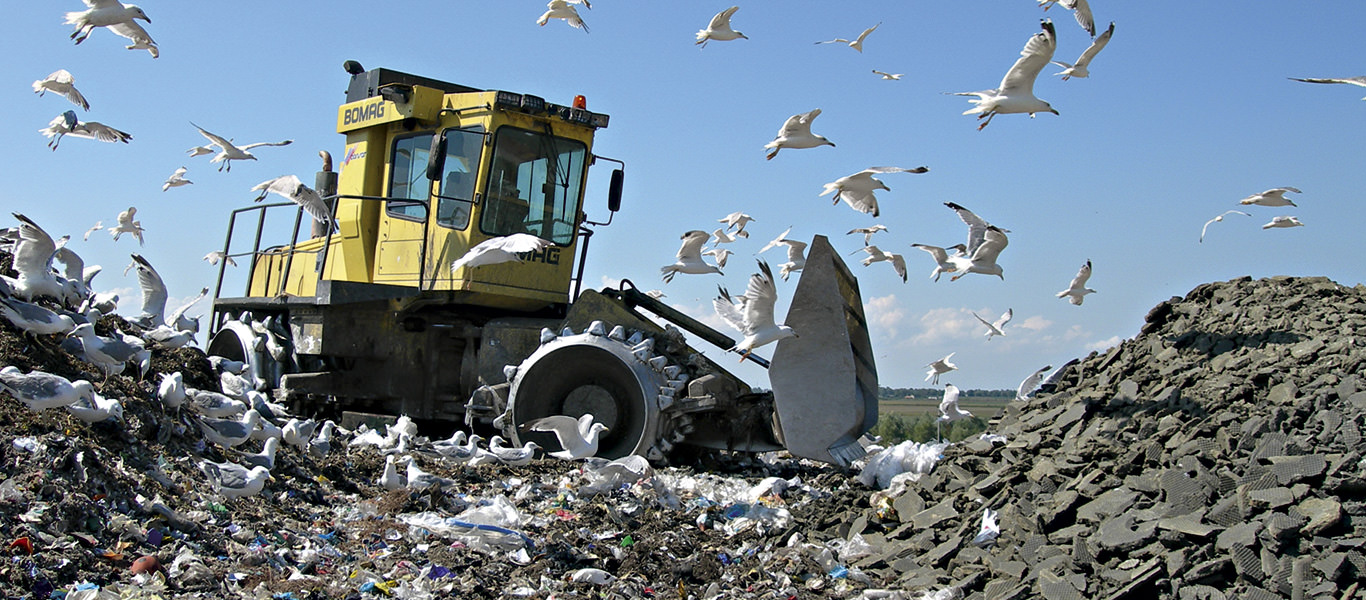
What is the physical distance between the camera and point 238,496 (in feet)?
17.0

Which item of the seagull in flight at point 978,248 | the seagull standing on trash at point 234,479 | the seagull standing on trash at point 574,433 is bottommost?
the seagull standing on trash at point 234,479

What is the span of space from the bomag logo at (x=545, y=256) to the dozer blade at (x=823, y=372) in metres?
2.00

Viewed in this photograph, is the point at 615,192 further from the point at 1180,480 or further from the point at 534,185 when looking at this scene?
the point at 1180,480

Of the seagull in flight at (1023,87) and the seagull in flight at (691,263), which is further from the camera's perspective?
the seagull in flight at (691,263)

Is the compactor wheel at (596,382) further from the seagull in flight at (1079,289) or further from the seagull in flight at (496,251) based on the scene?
the seagull in flight at (1079,289)

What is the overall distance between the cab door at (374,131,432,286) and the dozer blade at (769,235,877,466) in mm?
2925

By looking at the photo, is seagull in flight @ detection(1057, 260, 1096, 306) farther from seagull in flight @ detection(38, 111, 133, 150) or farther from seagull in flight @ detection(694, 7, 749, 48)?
seagull in flight @ detection(38, 111, 133, 150)

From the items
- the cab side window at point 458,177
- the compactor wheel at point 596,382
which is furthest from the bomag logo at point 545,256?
the compactor wheel at point 596,382

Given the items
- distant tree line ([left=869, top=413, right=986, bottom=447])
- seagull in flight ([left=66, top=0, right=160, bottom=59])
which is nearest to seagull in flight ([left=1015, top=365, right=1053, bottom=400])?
distant tree line ([left=869, top=413, right=986, bottom=447])

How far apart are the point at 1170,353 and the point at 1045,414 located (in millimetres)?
858

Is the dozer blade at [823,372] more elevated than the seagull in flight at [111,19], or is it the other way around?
the seagull in flight at [111,19]

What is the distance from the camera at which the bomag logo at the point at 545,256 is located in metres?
8.21

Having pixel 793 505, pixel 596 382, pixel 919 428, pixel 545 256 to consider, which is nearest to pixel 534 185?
pixel 545 256

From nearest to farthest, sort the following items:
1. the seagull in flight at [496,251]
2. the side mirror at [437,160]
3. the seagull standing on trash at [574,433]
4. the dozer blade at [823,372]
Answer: the seagull standing on trash at [574,433] < the dozer blade at [823,372] < the seagull in flight at [496,251] < the side mirror at [437,160]
